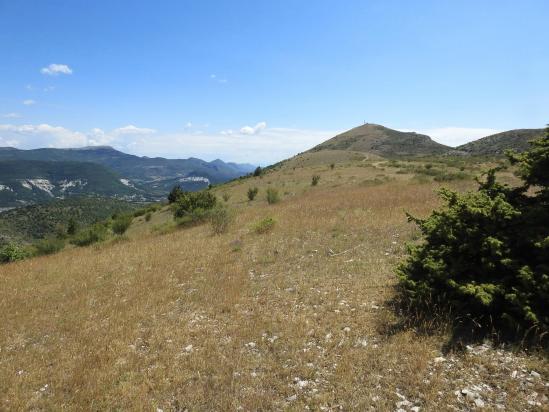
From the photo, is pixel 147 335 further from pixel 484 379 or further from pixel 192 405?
pixel 484 379

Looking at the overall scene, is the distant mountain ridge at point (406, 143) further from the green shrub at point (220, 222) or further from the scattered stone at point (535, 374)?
the scattered stone at point (535, 374)

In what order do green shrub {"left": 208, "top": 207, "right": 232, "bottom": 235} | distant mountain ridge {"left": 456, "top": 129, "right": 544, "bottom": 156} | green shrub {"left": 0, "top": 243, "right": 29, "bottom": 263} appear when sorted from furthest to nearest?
distant mountain ridge {"left": 456, "top": 129, "right": 544, "bottom": 156}, green shrub {"left": 0, "top": 243, "right": 29, "bottom": 263}, green shrub {"left": 208, "top": 207, "right": 232, "bottom": 235}

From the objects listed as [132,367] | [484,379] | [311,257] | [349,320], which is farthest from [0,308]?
[484,379]

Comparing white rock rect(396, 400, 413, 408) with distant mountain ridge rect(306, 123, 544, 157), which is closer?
white rock rect(396, 400, 413, 408)

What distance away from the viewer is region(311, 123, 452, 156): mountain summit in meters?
133

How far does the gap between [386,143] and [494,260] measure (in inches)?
5995

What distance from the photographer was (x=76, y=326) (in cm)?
854

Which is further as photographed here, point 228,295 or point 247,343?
point 228,295

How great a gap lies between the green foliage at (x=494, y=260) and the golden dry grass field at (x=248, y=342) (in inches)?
26.7

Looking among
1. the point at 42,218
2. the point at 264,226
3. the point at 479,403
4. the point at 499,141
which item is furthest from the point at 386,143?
the point at 479,403

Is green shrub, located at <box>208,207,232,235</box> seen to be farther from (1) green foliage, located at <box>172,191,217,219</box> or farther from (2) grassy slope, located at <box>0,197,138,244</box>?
(2) grassy slope, located at <box>0,197,138,244</box>

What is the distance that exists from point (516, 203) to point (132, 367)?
7.59 m

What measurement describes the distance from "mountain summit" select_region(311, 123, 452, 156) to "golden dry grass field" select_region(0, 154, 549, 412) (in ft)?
390

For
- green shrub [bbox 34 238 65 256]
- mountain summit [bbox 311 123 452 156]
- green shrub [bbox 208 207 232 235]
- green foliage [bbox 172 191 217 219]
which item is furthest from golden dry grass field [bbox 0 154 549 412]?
mountain summit [bbox 311 123 452 156]
